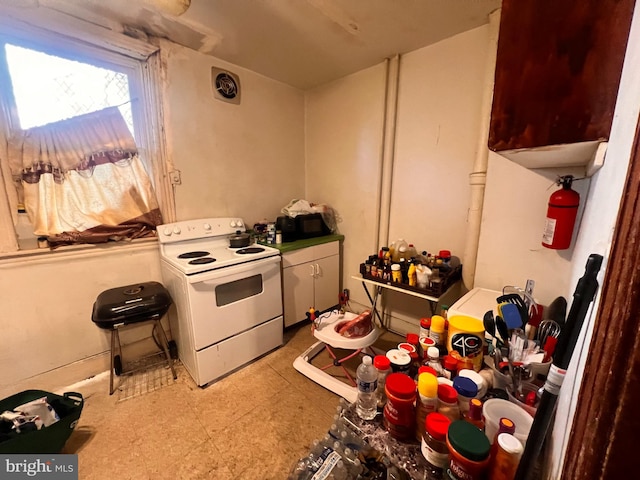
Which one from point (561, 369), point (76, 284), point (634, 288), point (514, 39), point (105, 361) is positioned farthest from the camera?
point (105, 361)

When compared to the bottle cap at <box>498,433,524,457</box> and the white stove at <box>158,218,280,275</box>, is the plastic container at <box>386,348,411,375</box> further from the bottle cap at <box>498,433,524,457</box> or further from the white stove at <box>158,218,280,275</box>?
the white stove at <box>158,218,280,275</box>

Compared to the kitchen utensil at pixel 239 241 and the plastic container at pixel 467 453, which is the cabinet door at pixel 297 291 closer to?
the kitchen utensil at pixel 239 241

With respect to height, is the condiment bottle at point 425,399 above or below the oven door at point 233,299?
above

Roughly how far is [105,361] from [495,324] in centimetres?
242

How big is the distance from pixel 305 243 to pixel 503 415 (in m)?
1.80

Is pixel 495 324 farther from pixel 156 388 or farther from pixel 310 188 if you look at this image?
pixel 310 188

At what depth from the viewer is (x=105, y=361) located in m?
1.84

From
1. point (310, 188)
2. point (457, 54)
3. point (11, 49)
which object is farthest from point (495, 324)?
point (11, 49)

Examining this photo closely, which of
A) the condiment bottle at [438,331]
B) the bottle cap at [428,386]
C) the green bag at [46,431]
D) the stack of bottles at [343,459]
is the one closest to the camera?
the bottle cap at [428,386]

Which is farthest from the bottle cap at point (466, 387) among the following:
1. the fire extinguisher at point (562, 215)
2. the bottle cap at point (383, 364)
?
the fire extinguisher at point (562, 215)

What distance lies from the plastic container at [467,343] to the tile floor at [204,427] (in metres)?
0.94

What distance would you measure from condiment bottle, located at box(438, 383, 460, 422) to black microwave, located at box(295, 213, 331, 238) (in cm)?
187

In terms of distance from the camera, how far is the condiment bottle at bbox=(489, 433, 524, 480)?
0.52m

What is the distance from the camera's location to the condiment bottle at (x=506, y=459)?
523 millimetres
